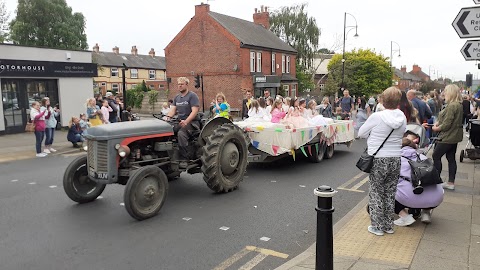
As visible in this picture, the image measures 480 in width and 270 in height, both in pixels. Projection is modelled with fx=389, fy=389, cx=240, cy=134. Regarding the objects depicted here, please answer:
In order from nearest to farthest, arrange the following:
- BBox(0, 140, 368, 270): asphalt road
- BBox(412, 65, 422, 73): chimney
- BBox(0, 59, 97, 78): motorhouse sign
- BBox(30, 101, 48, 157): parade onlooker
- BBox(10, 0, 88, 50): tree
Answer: BBox(0, 140, 368, 270): asphalt road < BBox(30, 101, 48, 157): parade onlooker < BBox(0, 59, 97, 78): motorhouse sign < BBox(10, 0, 88, 50): tree < BBox(412, 65, 422, 73): chimney

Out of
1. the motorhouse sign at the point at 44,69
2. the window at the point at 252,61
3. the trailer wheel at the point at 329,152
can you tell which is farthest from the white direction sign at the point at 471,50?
the window at the point at 252,61

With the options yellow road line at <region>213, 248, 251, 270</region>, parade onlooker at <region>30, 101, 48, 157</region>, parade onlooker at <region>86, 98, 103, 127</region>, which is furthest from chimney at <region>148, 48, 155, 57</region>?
yellow road line at <region>213, 248, 251, 270</region>

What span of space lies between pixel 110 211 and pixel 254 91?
30572 millimetres

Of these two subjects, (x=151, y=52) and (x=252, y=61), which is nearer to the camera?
(x=252, y=61)

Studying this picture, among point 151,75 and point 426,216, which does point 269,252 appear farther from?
point 151,75

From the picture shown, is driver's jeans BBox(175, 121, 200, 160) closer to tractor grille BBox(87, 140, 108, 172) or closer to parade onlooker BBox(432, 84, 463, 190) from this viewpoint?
tractor grille BBox(87, 140, 108, 172)

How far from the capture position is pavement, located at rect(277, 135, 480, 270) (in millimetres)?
4164

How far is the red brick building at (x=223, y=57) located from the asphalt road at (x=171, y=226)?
25.8 m

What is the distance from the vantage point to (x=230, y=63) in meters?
34.9

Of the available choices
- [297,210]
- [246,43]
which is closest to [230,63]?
Result: [246,43]

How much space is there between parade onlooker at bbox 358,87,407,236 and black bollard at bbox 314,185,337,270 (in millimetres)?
1736

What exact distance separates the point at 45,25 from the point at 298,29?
1165 inches

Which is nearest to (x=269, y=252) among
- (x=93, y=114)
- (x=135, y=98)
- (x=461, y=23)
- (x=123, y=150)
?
(x=123, y=150)

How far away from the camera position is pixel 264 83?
1444 inches
